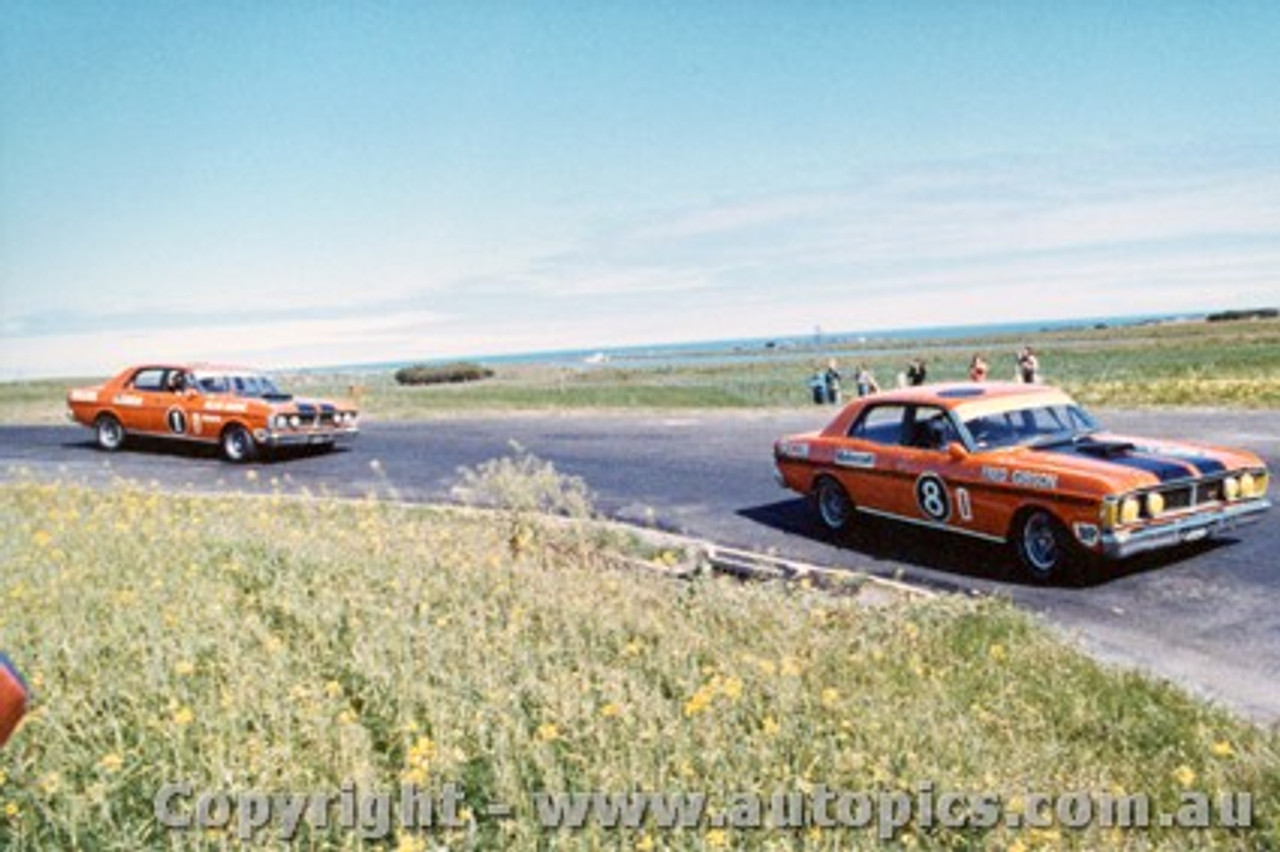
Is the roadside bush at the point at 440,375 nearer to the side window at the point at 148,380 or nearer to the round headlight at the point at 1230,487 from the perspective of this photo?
the side window at the point at 148,380

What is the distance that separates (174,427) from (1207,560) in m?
15.5

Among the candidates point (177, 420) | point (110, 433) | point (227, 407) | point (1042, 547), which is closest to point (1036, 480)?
point (1042, 547)

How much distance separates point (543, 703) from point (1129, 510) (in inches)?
199

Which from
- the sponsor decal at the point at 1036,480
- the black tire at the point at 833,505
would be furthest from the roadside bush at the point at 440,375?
the sponsor decal at the point at 1036,480

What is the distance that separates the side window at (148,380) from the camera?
16812 mm

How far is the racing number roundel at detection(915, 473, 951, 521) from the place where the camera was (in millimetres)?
8625

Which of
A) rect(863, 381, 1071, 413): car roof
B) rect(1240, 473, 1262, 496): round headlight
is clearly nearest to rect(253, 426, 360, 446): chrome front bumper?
rect(863, 381, 1071, 413): car roof

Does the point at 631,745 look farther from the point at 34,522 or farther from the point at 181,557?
the point at 34,522

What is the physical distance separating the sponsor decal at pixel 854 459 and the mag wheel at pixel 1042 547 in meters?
1.74

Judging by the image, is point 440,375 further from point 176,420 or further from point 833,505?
point 833,505

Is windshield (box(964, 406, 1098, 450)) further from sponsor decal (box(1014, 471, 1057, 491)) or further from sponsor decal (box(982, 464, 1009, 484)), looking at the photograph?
sponsor decal (box(1014, 471, 1057, 491))

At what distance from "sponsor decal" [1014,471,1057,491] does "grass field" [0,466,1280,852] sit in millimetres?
1595

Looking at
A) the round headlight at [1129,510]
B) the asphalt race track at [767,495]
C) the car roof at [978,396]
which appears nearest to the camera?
the asphalt race track at [767,495]

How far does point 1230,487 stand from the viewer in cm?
793
